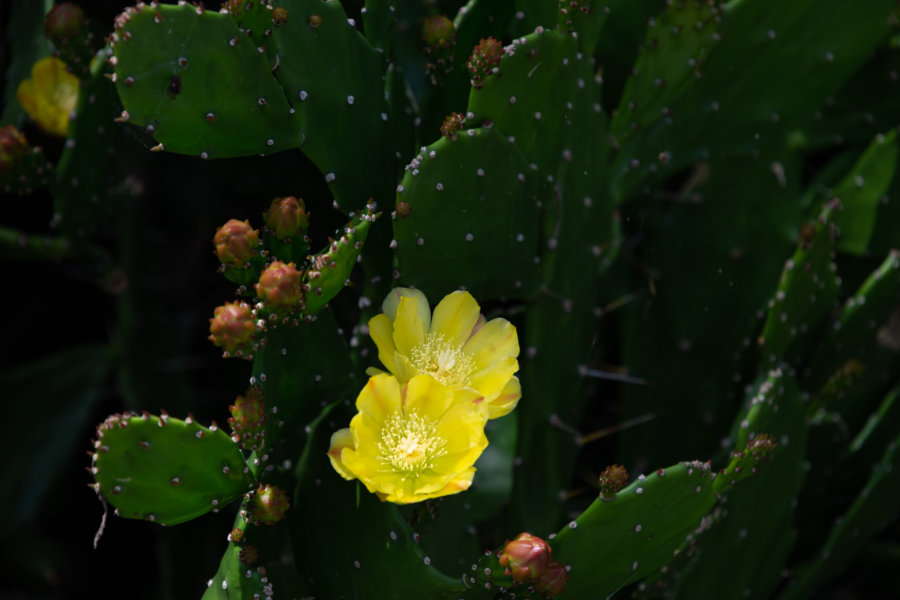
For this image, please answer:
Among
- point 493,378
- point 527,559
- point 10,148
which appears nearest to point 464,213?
point 493,378

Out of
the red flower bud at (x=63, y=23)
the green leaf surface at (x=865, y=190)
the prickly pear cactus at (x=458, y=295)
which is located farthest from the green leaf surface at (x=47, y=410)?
the green leaf surface at (x=865, y=190)

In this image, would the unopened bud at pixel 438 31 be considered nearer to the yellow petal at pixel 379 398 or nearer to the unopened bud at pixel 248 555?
the yellow petal at pixel 379 398

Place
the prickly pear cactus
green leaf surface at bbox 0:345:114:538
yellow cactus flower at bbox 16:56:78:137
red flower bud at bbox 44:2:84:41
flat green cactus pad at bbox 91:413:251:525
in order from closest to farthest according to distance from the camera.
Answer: flat green cactus pad at bbox 91:413:251:525, the prickly pear cactus, red flower bud at bbox 44:2:84:41, yellow cactus flower at bbox 16:56:78:137, green leaf surface at bbox 0:345:114:538

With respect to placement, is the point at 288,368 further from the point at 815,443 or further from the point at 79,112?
the point at 815,443

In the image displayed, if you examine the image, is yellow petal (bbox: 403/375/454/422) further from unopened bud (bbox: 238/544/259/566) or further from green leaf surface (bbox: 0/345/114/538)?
green leaf surface (bbox: 0/345/114/538)

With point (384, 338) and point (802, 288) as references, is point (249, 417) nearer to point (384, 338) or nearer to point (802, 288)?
point (384, 338)

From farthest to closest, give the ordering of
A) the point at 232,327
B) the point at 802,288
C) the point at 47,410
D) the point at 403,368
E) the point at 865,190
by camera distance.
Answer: the point at 47,410
the point at 865,190
the point at 802,288
the point at 403,368
the point at 232,327

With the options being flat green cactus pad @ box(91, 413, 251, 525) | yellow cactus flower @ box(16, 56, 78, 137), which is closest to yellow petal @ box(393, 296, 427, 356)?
flat green cactus pad @ box(91, 413, 251, 525)
